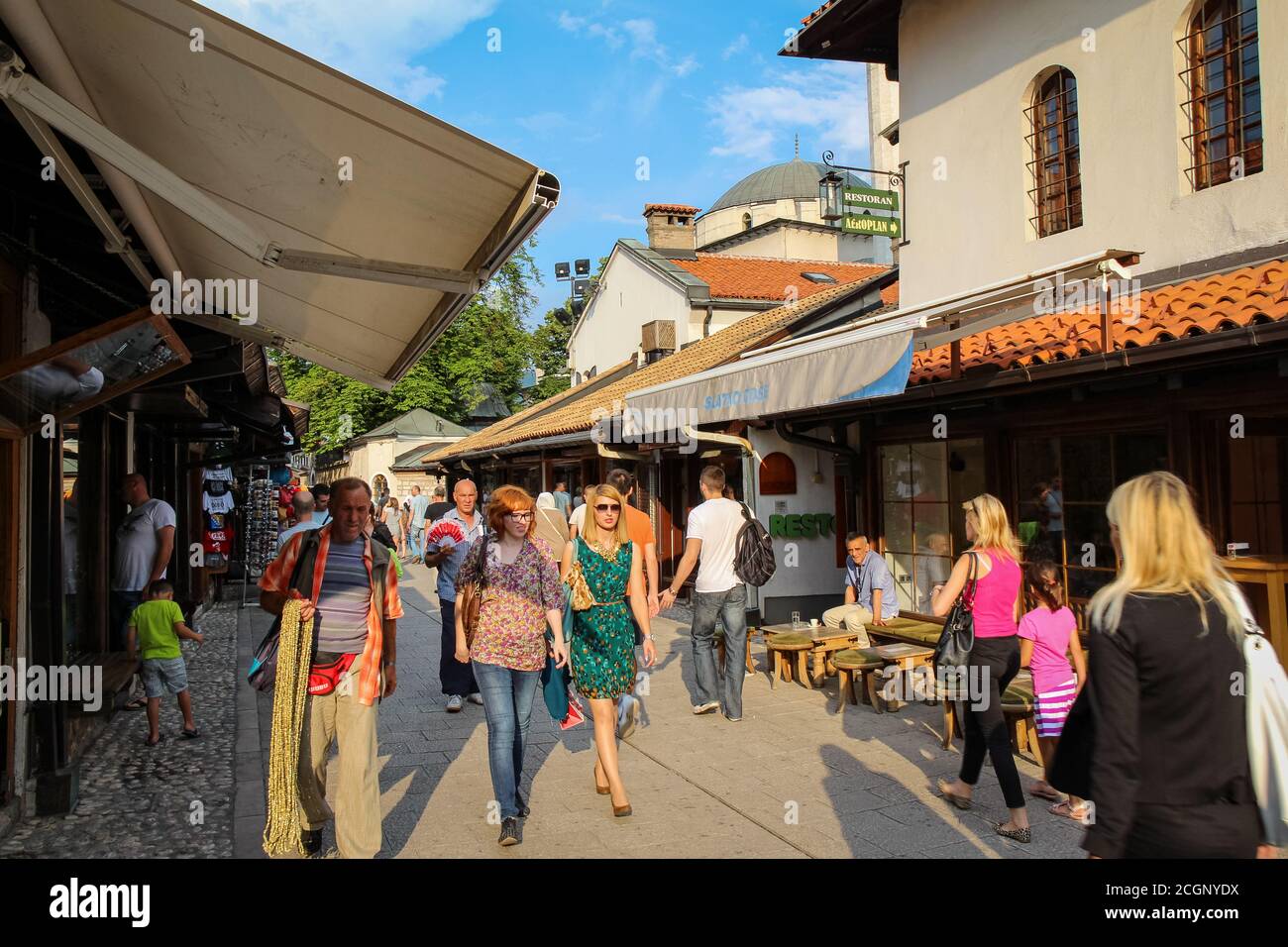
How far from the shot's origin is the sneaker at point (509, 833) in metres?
4.78

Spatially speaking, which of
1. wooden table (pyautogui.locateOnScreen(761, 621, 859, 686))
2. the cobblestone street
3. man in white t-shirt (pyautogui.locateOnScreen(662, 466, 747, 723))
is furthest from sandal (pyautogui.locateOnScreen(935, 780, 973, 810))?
wooden table (pyautogui.locateOnScreen(761, 621, 859, 686))

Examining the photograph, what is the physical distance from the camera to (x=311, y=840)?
4.50m

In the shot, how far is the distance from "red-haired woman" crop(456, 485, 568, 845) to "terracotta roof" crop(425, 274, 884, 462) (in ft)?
25.2

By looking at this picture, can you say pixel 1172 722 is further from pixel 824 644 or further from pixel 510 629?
pixel 824 644

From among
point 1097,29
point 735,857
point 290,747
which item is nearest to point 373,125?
point 290,747

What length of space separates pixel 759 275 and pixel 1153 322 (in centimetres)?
1904

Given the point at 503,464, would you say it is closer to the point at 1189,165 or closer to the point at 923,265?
the point at 923,265

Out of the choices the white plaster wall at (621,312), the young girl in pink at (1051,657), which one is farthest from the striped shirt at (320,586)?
the white plaster wall at (621,312)

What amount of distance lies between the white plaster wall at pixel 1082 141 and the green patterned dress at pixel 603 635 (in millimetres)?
5357

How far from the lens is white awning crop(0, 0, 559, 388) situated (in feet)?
10.1

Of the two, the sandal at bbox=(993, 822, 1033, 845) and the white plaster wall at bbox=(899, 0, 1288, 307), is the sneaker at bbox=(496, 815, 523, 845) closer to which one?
the sandal at bbox=(993, 822, 1033, 845)

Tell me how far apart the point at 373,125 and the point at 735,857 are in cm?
366

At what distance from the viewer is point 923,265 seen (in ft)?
34.3

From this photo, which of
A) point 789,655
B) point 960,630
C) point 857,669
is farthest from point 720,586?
point 960,630
